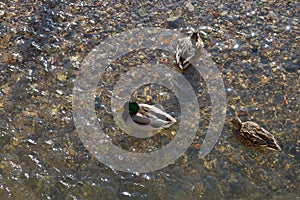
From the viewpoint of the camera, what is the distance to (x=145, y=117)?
183 inches

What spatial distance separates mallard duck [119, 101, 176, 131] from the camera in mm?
4641

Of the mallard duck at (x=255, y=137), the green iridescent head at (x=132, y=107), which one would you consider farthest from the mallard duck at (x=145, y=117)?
the mallard duck at (x=255, y=137)

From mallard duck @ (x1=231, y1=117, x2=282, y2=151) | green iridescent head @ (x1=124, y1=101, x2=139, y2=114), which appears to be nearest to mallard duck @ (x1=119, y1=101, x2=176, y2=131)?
green iridescent head @ (x1=124, y1=101, x2=139, y2=114)

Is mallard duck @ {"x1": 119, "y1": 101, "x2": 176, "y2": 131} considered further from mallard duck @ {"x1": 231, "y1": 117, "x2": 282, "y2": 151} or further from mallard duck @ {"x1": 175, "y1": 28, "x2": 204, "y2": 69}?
mallard duck @ {"x1": 175, "y1": 28, "x2": 204, "y2": 69}

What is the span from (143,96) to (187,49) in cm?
85

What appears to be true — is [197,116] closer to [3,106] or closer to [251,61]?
[251,61]

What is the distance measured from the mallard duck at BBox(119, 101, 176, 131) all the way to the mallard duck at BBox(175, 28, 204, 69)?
33.7 inches

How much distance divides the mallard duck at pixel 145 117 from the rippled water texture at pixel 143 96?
0.42 ft

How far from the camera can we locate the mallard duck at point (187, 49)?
5313mm

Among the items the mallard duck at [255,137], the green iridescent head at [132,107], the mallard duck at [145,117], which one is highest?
the green iridescent head at [132,107]

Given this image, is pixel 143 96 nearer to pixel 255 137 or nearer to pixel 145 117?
pixel 145 117

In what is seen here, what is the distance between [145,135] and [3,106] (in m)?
1.69

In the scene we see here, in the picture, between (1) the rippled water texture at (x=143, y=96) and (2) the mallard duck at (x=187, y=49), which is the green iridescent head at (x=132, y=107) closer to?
(1) the rippled water texture at (x=143, y=96)

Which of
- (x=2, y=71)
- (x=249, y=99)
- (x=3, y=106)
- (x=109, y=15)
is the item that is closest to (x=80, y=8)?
(x=109, y=15)
